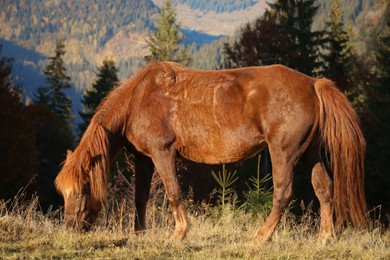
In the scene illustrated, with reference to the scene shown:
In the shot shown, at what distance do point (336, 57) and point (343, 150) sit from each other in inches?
1033

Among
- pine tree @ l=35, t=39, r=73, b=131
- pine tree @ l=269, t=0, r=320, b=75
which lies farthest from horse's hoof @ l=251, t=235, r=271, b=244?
pine tree @ l=35, t=39, r=73, b=131

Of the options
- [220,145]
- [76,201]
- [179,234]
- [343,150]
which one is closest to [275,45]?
[343,150]

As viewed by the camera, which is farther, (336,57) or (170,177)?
(336,57)

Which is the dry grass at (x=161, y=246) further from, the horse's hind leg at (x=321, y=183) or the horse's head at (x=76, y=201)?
the horse's hind leg at (x=321, y=183)

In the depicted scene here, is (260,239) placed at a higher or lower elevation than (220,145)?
lower

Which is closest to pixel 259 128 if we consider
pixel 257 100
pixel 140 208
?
pixel 257 100

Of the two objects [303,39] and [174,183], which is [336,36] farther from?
[174,183]

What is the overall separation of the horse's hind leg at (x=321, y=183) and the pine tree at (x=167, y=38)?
40816 mm

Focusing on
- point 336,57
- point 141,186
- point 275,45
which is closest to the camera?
point 141,186

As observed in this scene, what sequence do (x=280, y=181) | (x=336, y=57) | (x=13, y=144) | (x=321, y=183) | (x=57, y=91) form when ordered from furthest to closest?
(x=57, y=91)
(x=336, y=57)
(x=13, y=144)
(x=321, y=183)
(x=280, y=181)

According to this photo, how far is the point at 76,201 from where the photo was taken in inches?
233

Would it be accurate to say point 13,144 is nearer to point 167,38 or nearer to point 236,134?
point 236,134

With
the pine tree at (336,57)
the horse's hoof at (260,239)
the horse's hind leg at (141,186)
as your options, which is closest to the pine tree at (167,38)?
the pine tree at (336,57)

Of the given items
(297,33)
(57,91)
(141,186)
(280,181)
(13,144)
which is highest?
(297,33)
